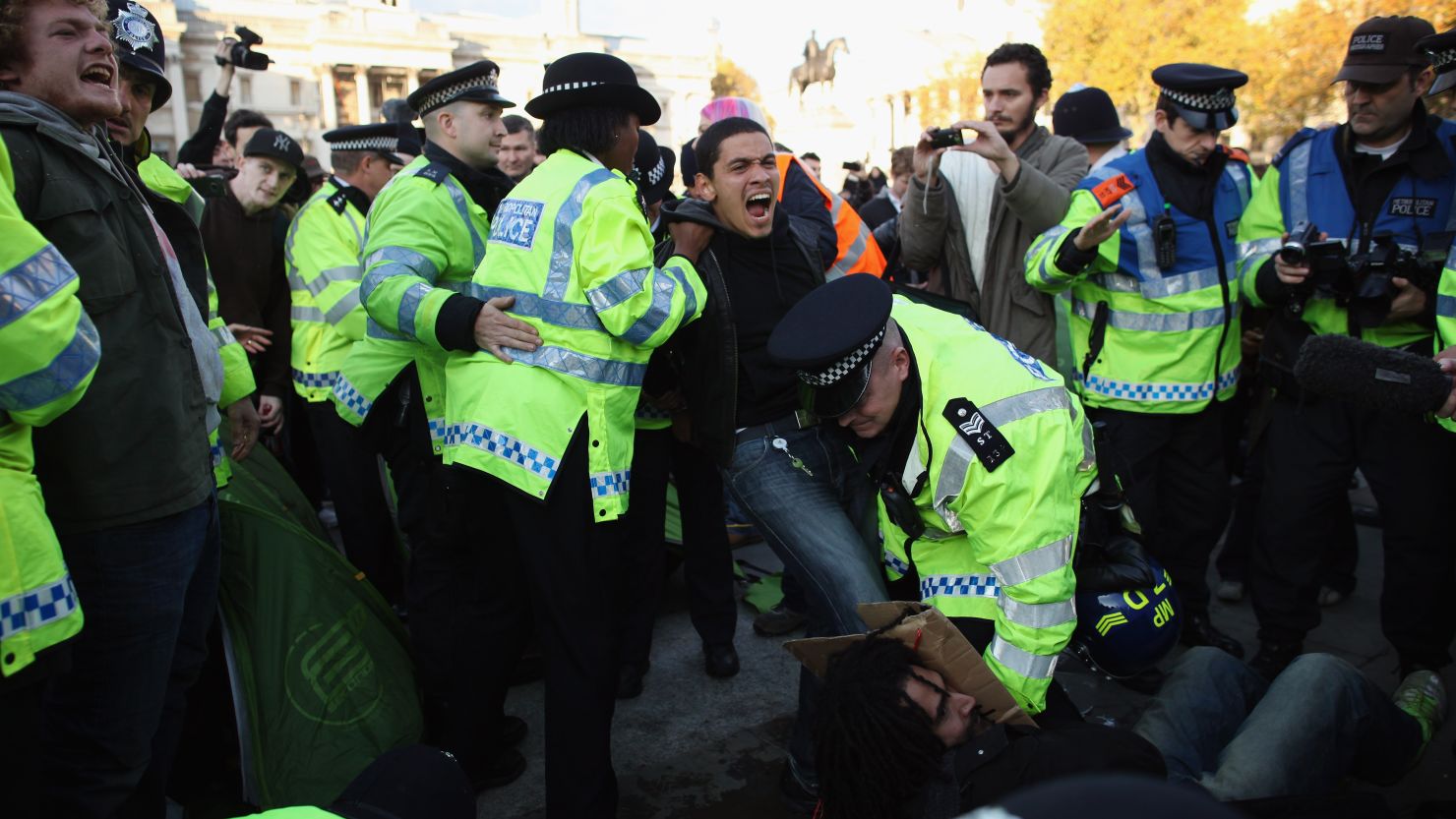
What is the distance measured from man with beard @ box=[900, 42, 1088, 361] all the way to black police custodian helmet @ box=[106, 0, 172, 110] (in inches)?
104

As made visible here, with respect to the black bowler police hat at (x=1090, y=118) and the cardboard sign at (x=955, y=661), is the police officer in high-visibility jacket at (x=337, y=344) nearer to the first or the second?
the cardboard sign at (x=955, y=661)

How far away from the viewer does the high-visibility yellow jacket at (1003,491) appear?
2131 millimetres

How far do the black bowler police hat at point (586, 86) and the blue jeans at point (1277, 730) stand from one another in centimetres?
213

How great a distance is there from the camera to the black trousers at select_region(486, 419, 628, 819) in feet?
8.18

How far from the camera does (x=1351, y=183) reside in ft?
11.3

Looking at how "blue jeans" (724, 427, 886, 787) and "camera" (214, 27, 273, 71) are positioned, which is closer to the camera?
"blue jeans" (724, 427, 886, 787)

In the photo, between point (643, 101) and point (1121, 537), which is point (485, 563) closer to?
point (643, 101)

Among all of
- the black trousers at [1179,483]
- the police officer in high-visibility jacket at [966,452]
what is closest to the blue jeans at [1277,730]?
the police officer in high-visibility jacket at [966,452]

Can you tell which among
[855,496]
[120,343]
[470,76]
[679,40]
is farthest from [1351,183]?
[679,40]

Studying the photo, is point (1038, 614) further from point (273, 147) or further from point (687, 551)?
point (273, 147)

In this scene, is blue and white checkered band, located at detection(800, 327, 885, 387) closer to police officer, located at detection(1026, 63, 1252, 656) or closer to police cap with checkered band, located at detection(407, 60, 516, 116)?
police officer, located at detection(1026, 63, 1252, 656)

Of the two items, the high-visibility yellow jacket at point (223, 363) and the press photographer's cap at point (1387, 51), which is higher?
the press photographer's cap at point (1387, 51)

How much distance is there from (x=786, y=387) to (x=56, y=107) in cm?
197

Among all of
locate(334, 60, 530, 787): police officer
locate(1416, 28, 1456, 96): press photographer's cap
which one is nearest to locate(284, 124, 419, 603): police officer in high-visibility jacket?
locate(334, 60, 530, 787): police officer
